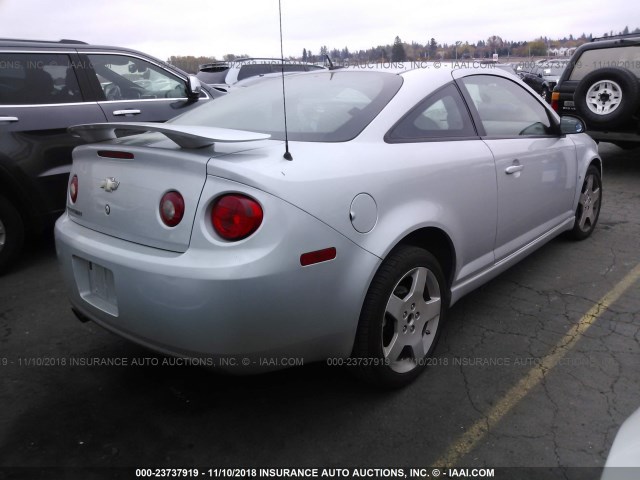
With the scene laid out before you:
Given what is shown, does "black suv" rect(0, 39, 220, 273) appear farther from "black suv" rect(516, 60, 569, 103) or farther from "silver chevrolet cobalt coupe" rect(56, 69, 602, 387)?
"black suv" rect(516, 60, 569, 103)

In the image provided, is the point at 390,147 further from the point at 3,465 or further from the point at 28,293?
the point at 28,293

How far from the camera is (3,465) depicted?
2.07 m

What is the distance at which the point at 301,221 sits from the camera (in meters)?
1.89

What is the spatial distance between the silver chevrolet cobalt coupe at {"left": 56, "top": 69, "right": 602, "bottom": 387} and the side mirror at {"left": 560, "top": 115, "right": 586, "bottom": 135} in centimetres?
95

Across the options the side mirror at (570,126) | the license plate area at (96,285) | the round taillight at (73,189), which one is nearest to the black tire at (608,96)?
the side mirror at (570,126)

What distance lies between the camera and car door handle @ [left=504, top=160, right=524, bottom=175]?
299cm

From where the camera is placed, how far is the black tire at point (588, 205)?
4.29 m

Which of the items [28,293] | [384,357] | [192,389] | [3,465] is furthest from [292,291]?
[28,293]

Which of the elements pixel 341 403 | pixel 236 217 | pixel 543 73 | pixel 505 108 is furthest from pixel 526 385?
pixel 543 73

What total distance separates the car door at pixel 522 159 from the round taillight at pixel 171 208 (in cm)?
181

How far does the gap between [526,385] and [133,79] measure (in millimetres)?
4399

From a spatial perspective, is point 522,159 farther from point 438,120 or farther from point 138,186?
point 138,186

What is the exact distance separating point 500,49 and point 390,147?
5.51 metres

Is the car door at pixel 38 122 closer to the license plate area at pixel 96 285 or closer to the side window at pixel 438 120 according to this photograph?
the license plate area at pixel 96 285
